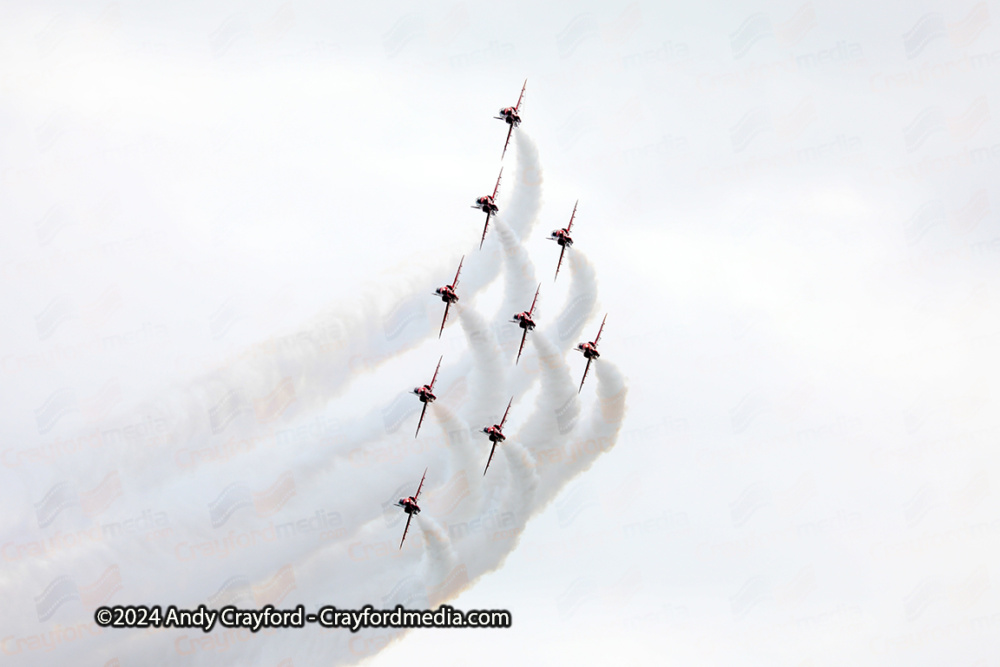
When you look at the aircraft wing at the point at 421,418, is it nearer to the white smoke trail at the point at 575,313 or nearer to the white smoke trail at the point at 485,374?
the white smoke trail at the point at 485,374

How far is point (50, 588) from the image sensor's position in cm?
11750

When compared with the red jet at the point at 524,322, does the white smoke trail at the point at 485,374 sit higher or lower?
lower

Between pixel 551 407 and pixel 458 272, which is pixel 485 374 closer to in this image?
pixel 551 407

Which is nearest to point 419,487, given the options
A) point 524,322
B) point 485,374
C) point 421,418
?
point 421,418

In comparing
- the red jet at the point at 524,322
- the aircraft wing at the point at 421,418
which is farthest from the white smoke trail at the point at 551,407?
the aircraft wing at the point at 421,418

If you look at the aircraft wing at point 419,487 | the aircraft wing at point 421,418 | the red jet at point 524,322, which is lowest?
A: the aircraft wing at point 419,487

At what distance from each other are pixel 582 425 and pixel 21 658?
122ft

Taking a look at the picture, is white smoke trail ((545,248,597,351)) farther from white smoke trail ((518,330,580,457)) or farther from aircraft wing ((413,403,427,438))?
aircraft wing ((413,403,427,438))

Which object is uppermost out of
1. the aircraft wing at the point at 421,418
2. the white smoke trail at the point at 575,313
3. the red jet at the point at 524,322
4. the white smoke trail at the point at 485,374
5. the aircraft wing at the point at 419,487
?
the white smoke trail at the point at 575,313

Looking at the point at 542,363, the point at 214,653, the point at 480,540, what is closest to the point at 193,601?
the point at 214,653

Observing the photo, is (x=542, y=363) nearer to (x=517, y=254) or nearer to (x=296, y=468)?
(x=517, y=254)

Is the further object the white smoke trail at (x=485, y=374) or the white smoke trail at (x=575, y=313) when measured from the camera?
the white smoke trail at (x=575, y=313)

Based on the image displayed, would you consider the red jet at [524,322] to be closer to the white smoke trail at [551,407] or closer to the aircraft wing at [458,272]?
the white smoke trail at [551,407]

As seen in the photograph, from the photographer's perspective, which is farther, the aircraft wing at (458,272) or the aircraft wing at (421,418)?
the aircraft wing at (458,272)
